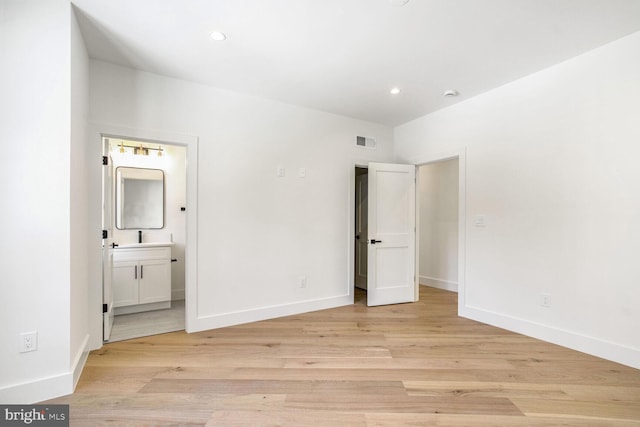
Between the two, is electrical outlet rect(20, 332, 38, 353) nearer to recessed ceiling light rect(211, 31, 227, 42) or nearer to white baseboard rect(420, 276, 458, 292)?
recessed ceiling light rect(211, 31, 227, 42)

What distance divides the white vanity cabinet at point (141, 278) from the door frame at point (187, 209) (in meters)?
1.12

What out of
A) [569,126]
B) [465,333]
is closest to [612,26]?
[569,126]

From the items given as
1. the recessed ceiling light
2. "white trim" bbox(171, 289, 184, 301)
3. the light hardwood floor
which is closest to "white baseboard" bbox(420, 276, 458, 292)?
the light hardwood floor

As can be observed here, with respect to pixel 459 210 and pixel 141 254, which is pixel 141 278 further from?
pixel 459 210

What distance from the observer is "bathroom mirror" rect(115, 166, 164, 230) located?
13.7 feet

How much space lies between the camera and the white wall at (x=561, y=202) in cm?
241

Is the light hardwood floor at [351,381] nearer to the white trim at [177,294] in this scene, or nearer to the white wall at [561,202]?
the white wall at [561,202]

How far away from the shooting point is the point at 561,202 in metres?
2.78

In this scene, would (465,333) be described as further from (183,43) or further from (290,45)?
(183,43)

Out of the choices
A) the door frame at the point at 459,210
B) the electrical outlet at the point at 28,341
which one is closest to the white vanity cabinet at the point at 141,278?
the electrical outlet at the point at 28,341

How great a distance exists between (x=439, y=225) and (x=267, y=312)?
3.44m

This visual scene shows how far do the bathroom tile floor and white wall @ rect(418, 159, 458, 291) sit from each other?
401cm

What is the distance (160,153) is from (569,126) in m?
5.12

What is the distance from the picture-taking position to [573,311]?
8.84ft
